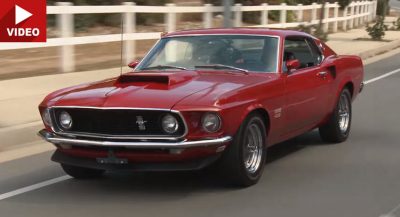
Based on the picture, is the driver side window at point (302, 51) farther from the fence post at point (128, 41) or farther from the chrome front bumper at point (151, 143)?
the fence post at point (128, 41)

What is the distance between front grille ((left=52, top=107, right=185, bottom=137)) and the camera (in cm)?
579

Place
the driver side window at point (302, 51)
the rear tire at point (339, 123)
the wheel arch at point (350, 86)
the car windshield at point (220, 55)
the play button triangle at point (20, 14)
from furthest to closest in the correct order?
the play button triangle at point (20, 14)
the wheel arch at point (350, 86)
the rear tire at point (339, 123)
the driver side window at point (302, 51)
the car windshield at point (220, 55)

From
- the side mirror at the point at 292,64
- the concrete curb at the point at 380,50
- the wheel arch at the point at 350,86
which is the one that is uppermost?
the side mirror at the point at 292,64

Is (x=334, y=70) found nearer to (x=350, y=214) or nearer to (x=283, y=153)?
(x=283, y=153)

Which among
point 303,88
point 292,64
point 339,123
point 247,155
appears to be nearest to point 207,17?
point 339,123

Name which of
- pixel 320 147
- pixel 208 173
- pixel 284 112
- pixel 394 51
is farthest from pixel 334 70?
pixel 394 51

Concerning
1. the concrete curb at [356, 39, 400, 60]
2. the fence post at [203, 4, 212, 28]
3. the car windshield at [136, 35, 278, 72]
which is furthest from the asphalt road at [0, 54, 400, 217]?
the concrete curb at [356, 39, 400, 60]

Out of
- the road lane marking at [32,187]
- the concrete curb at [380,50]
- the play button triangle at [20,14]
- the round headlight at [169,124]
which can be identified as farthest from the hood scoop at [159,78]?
the concrete curb at [380,50]

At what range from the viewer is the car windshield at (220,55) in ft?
22.9

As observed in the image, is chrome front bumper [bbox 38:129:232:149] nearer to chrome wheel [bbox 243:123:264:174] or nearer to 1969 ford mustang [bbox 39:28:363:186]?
1969 ford mustang [bbox 39:28:363:186]

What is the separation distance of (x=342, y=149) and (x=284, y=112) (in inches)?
63.7

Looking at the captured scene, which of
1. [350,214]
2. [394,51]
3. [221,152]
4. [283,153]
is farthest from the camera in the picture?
[394,51]

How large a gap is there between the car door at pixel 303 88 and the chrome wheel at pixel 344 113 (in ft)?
2.32

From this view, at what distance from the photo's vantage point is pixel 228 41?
721 cm
